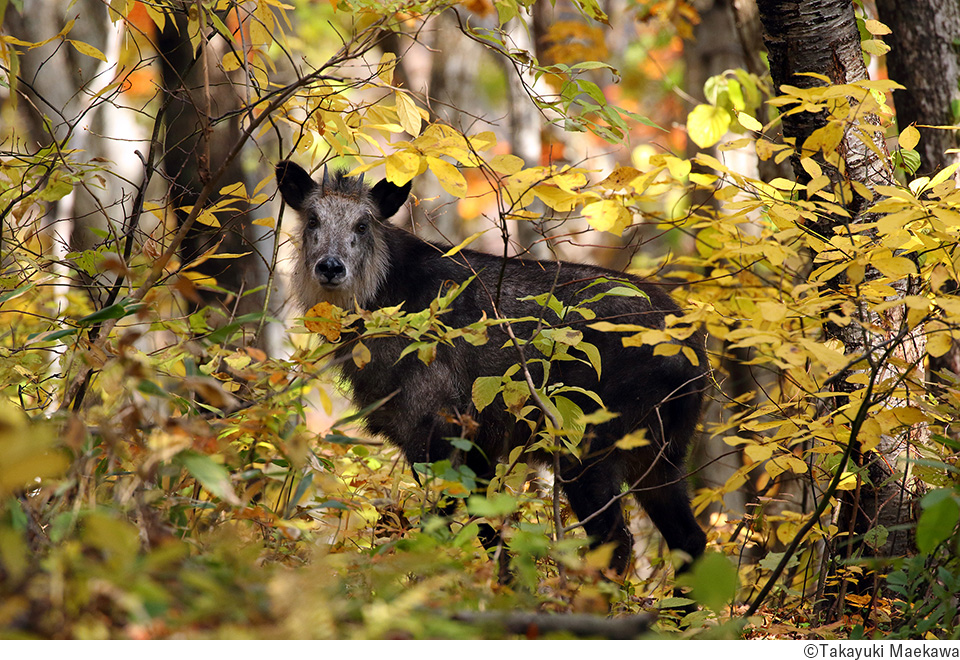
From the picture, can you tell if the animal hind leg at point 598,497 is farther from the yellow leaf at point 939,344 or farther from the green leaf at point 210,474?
the green leaf at point 210,474

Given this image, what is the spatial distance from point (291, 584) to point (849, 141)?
3866 mm

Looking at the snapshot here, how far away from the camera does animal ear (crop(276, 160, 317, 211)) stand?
5.27 m

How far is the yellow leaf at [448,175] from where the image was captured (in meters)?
3.03

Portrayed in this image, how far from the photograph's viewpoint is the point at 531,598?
227 centimetres

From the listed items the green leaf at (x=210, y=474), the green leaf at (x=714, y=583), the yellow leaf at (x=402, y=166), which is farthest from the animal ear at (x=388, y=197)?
the green leaf at (x=714, y=583)

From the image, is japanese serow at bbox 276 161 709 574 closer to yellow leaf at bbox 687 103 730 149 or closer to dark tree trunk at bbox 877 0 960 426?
yellow leaf at bbox 687 103 730 149

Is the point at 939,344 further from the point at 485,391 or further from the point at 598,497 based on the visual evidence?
the point at 598,497

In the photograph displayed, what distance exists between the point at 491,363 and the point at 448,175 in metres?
2.31

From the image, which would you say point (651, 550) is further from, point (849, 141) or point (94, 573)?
point (94, 573)

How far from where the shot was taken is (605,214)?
3084 mm

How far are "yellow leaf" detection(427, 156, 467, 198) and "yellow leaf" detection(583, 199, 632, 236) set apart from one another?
0.53 meters

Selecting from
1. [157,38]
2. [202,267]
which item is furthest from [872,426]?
[157,38]

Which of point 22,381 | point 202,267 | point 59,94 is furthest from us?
point 59,94

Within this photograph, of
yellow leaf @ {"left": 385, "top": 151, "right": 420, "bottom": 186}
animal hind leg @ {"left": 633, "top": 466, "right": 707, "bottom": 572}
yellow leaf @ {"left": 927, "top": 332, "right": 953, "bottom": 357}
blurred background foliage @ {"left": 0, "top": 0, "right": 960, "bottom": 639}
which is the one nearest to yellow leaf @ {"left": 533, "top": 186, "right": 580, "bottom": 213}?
blurred background foliage @ {"left": 0, "top": 0, "right": 960, "bottom": 639}
